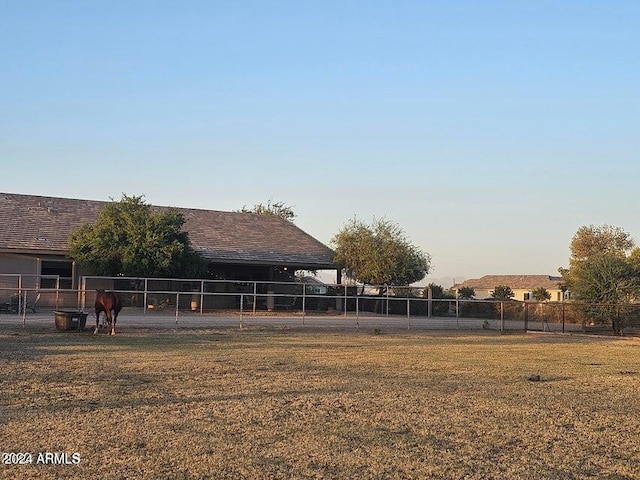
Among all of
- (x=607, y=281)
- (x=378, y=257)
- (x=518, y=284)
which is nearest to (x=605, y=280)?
(x=607, y=281)

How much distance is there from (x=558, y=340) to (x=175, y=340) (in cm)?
1494

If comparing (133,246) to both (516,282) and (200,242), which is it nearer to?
(200,242)

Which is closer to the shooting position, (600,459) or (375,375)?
(600,459)

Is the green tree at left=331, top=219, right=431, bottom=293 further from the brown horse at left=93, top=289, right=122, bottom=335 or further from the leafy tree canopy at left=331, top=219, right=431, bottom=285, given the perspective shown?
the brown horse at left=93, top=289, right=122, bottom=335

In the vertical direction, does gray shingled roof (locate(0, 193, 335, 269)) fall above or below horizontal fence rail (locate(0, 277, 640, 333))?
above

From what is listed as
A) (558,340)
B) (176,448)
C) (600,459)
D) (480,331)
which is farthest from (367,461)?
(480,331)

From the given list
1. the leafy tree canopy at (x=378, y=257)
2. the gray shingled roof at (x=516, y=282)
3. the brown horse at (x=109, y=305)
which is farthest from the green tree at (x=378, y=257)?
the gray shingled roof at (x=516, y=282)

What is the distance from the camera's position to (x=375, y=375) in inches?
617

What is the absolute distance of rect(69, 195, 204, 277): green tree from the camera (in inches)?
1458

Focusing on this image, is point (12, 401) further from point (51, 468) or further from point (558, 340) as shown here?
point (558, 340)

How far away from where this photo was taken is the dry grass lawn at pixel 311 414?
25.9 feet

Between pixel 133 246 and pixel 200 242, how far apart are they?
8.37m

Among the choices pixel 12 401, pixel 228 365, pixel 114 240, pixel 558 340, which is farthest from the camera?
pixel 114 240

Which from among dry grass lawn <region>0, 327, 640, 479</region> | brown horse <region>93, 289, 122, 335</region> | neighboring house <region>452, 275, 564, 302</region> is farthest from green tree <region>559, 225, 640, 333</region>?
neighboring house <region>452, 275, 564, 302</region>
